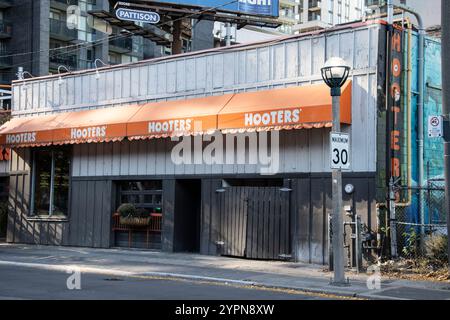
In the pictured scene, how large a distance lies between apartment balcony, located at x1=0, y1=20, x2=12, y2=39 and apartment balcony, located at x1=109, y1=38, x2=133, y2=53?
8901mm

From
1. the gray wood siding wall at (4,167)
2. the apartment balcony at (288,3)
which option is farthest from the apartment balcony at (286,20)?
the gray wood siding wall at (4,167)

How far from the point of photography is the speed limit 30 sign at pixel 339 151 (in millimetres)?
12203

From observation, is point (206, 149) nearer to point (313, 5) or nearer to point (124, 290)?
point (124, 290)

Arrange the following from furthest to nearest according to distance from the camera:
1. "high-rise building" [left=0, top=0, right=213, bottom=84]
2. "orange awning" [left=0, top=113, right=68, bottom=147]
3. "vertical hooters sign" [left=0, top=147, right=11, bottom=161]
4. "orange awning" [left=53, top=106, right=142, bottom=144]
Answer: "high-rise building" [left=0, top=0, right=213, bottom=84]
"vertical hooters sign" [left=0, top=147, right=11, bottom=161]
"orange awning" [left=0, top=113, right=68, bottom=147]
"orange awning" [left=53, top=106, right=142, bottom=144]

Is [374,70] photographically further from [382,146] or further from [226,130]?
[226,130]

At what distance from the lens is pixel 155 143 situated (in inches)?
768

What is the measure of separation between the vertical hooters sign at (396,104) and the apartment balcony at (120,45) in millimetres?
45727

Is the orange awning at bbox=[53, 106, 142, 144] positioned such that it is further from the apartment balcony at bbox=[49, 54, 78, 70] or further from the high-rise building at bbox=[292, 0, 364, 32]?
the high-rise building at bbox=[292, 0, 364, 32]

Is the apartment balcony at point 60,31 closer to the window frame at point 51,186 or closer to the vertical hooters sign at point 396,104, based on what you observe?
the window frame at point 51,186

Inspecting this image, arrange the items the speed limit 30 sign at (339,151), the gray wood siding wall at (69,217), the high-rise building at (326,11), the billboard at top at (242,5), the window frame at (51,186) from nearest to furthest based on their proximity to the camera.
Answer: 1. the speed limit 30 sign at (339,151)
2. the gray wood siding wall at (69,217)
3. the window frame at (51,186)
4. the billboard at top at (242,5)
5. the high-rise building at (326,11)

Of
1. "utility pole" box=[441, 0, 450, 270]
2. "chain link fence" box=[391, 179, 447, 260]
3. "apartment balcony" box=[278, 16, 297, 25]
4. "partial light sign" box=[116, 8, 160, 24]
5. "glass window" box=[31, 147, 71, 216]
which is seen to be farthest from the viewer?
"apartment balcony" box=[278, 16, 297, 25]

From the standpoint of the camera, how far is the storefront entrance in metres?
19.6

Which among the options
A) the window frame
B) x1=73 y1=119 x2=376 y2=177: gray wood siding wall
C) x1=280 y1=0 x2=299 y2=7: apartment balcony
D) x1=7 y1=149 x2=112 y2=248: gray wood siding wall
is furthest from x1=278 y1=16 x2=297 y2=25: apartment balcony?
x1=7 y1=149 x2=112 y2=248: gray wood siding wall
